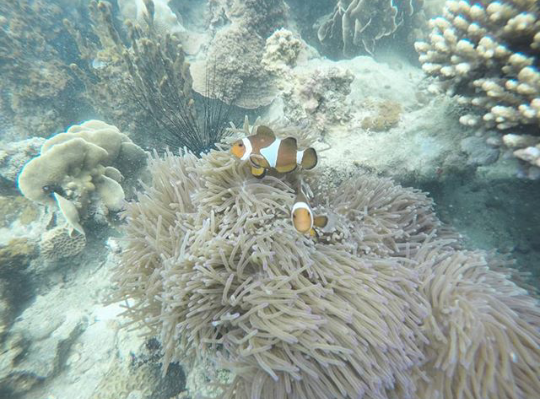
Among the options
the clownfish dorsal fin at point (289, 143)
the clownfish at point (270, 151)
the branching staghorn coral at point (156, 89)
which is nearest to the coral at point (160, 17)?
the branching staghorn coral at point (156, 89)

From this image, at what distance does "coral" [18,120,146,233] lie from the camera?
3.39 metres

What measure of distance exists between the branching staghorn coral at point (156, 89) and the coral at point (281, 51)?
3.17 feet

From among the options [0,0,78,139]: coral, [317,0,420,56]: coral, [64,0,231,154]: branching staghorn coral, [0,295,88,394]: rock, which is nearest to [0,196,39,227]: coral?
[0,295,88,394]: rock

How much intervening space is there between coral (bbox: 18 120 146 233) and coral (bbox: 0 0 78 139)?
151 inches

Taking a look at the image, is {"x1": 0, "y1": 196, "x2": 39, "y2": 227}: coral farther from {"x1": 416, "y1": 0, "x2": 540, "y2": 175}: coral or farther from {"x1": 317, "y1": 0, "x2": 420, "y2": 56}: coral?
{"x1": 317, "y1": 0, "x2": 420, "y2": 56}: coral

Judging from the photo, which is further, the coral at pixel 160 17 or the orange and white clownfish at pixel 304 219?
the coral at pixel 160 17

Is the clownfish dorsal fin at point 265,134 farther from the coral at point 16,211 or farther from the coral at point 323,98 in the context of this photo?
the coral at point 16,211

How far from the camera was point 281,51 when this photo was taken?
4.52 m

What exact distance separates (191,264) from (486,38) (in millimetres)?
2893

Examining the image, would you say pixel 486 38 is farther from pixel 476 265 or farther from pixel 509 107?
pixel 476 265

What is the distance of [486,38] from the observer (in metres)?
2.41

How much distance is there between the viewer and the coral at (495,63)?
2244mm

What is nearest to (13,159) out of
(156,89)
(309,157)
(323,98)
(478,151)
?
(156,89)

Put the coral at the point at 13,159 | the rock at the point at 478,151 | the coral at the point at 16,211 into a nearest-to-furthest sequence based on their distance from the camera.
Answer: the rock at the point at 478,151
the coral at the point at 16,211
the coral at the point at 13,159
